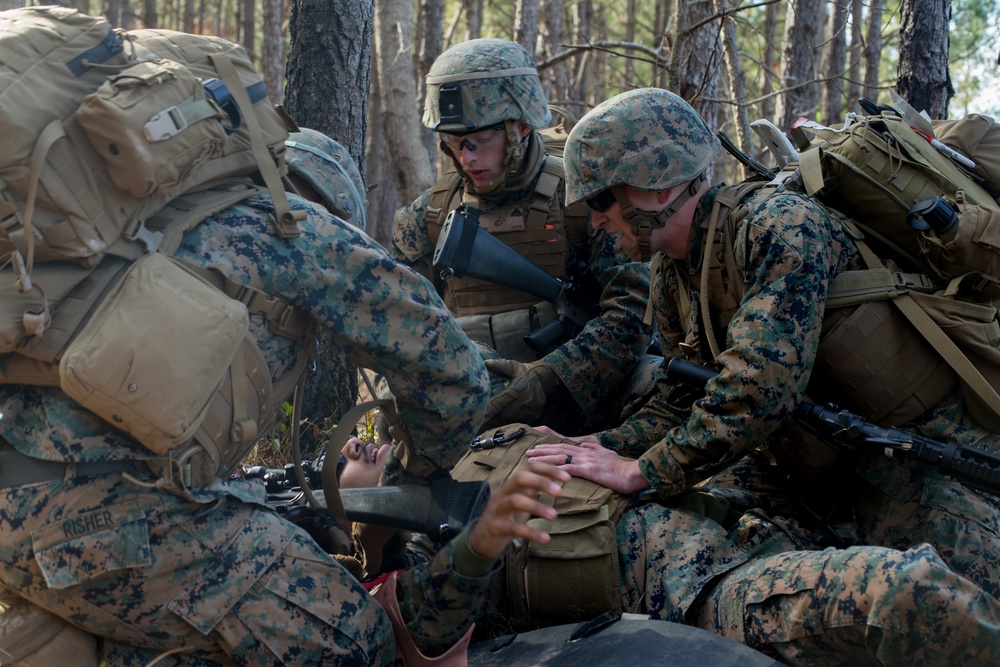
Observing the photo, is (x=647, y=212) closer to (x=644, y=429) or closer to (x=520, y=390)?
(x=644, y=429)

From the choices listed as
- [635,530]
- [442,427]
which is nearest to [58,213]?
[442,427]

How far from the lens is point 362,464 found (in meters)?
4.07

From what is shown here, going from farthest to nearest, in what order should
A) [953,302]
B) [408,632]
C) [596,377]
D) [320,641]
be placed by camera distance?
[596,377], [953,302], [408,632], [320,641]

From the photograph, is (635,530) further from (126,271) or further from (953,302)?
(126,271)

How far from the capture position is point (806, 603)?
2.87 m

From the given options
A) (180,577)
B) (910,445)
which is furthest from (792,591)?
(180,577)

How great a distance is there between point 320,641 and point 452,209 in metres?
2.77

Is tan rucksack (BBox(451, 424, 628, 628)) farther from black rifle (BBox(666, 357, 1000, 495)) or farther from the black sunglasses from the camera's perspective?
the black sunglasses

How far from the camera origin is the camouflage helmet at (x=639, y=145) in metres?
3.65

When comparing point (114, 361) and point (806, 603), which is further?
point (806, 603)

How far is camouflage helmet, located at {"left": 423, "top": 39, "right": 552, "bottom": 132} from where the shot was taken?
15.3 feet

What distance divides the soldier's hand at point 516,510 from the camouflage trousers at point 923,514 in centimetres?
152

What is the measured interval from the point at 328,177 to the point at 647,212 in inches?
47.4

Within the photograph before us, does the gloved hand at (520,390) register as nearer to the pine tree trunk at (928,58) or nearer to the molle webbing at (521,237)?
the molle webbing at (521,237)
